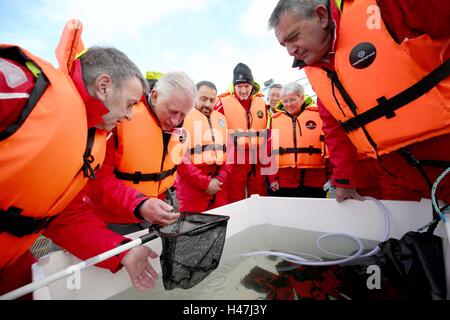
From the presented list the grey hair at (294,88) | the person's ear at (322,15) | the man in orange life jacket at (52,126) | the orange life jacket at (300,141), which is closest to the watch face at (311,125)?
the orange life jacket at (300,141)

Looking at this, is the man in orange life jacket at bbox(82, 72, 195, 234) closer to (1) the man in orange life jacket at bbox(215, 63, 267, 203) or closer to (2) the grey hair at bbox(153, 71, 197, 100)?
(2) the grey hair at bbox(153, 71, 197, 100)

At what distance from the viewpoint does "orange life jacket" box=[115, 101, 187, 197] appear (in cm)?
178

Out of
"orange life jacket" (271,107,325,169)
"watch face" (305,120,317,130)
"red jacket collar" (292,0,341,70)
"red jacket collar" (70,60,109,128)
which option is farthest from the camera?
"watch face" (305,120,317,130)

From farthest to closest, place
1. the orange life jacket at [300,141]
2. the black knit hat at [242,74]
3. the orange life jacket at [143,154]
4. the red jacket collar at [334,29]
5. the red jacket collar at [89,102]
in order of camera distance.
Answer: the black knit hat at [242,74] → the orange life jacket at [300,141] → the orange life jacket at [143,154] → the red jacket collar at [334,29] → the red jacket collar at [89,102]

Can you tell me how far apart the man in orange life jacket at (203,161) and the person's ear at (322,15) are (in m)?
1.91

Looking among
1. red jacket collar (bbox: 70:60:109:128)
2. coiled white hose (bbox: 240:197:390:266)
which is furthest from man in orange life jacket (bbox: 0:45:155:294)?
coiled white hose (bbox: 240:197:390:266)

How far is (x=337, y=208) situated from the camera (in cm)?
188

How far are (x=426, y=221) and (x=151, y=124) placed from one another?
78.8 inches

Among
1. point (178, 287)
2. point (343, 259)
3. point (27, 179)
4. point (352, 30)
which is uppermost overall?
point (352, 30)

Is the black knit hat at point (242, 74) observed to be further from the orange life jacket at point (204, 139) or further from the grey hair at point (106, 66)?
the grey hair at point (106, 66)

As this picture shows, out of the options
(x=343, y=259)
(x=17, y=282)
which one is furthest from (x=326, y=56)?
(x=17, y=282)

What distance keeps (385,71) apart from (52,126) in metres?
1.57

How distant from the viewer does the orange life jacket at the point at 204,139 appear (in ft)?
9.96

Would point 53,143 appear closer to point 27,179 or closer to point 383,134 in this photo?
point 27,179
